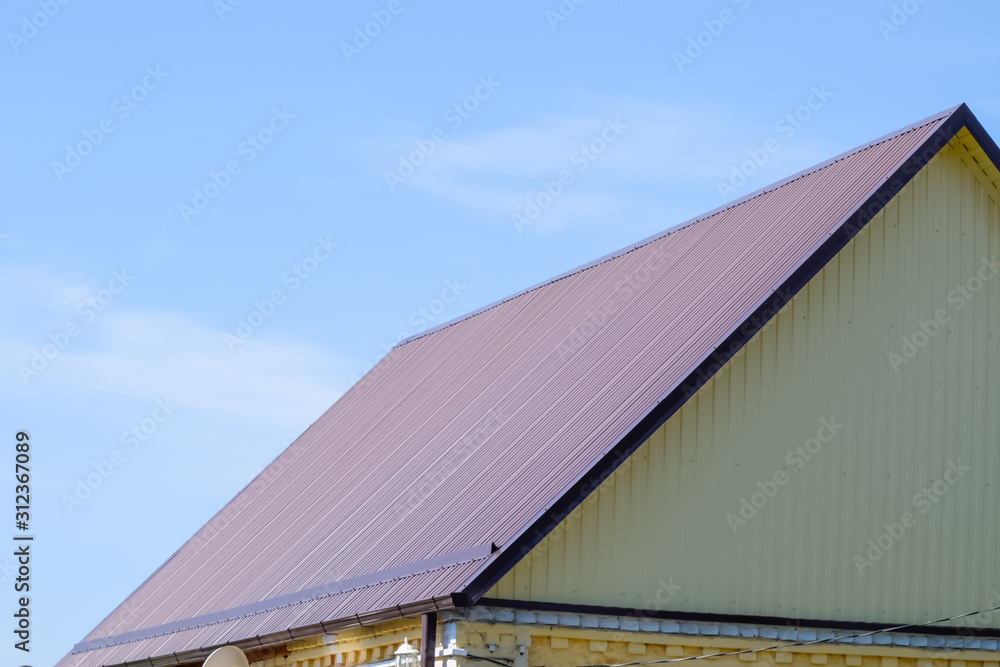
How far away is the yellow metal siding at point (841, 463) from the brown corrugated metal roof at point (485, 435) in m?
0.51

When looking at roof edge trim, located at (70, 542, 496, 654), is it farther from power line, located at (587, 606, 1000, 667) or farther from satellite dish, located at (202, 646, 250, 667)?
power line, located at (587, 606, 1000, 667)

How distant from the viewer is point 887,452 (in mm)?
15398

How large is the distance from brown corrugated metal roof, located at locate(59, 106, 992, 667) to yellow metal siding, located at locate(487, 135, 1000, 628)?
1.67 feet

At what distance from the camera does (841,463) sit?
15125 millimetres

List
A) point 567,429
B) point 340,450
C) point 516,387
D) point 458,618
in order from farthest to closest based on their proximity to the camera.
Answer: point 340,450 < point 516,387 < point 567,429 < point 458,618

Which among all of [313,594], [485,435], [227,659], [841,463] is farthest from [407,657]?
[841,463]

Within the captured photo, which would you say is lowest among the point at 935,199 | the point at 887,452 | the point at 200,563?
the point at 887,452

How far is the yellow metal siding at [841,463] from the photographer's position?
45.4 feet

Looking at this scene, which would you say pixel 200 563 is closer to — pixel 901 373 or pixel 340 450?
pixel 340 450

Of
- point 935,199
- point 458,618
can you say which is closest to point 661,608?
point 458,618

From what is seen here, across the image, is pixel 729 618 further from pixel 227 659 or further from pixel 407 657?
pixel 227 659

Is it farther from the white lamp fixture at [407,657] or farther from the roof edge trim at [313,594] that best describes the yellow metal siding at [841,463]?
the white lamp fixture at [407,657]

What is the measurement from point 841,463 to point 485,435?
4.23 metres

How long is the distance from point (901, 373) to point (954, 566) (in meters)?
2.16
